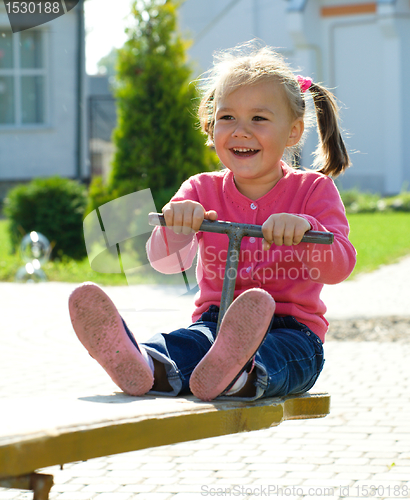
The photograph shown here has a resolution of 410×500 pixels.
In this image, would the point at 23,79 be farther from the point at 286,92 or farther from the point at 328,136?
the point at 286,92

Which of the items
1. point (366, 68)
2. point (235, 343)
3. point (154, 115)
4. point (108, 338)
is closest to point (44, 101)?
point (154, 115)

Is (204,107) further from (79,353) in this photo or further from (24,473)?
(79,353)

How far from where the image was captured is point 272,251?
2.61 m

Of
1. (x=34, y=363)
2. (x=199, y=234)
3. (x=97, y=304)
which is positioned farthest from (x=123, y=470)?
(x=34, y=363)

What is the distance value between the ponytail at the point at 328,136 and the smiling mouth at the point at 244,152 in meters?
0.43

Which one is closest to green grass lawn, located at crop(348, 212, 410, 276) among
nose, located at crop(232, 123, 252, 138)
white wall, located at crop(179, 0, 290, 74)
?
nose, located at crop(232, 123, 252, 138)

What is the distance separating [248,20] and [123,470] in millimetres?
23522

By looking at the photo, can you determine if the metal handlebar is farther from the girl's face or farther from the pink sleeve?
the girl's face

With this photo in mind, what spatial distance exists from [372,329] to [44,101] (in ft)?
42.4

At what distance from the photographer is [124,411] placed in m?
1.84

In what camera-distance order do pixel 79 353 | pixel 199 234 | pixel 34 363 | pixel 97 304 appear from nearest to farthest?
pixel 97 304, pixel 199 234, pixel 34 363, pixel 79 353

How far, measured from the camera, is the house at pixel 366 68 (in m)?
21.0

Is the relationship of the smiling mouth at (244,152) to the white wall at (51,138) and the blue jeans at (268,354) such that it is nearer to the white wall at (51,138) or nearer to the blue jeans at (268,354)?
the blue jeans at (268,354)

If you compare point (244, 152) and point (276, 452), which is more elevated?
point (244, 152)
